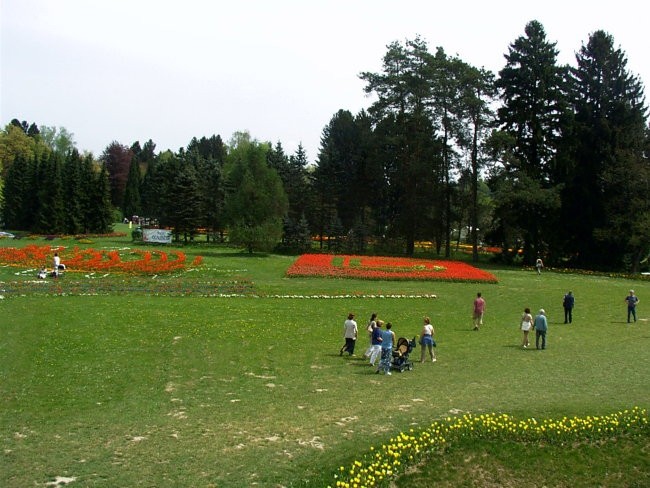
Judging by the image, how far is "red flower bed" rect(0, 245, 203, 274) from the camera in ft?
139

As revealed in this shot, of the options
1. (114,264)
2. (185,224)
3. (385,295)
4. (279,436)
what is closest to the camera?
(279,436)

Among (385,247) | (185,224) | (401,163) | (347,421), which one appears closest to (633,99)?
(401,163)

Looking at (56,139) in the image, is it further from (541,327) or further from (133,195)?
(541,327)

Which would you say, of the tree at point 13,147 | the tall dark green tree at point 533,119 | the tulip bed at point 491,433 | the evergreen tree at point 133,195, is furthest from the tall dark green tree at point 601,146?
the tree at point 13,147

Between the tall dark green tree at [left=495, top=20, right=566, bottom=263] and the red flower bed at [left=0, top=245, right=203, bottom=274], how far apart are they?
33178 mm

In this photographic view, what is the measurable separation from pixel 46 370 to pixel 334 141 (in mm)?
76223

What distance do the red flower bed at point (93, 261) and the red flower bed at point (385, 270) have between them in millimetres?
9574

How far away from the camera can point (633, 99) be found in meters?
57.7

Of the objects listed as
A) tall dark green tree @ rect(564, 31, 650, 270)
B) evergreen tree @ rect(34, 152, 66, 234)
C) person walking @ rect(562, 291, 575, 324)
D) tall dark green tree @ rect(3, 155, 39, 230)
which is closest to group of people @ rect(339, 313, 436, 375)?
person walking @ rect(562, 291, 575, 324)

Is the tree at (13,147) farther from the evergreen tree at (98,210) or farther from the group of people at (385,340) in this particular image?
the group of people at (385,340)

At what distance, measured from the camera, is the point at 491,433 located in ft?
44.2

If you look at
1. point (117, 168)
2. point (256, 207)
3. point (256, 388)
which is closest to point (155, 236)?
point (256, 207)

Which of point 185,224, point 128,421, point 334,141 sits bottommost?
point 128,421

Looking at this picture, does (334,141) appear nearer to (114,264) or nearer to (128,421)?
(114,264)
